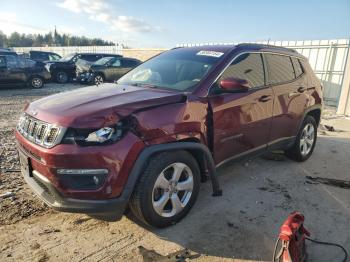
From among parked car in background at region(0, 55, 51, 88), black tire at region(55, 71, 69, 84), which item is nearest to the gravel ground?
parked car in background at region(0, 55, 51, 88)

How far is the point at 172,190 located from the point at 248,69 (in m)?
1.88

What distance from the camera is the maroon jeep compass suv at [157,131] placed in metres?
2.65

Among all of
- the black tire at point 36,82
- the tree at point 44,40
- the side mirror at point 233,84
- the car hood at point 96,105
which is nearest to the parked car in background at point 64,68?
the black tire at point 36,82

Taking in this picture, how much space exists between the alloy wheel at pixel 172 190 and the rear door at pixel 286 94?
1756 millimetres

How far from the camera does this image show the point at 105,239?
3.08 m

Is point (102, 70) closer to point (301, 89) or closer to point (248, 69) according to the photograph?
point (301, 89)

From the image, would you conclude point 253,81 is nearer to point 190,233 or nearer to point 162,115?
point 162,115

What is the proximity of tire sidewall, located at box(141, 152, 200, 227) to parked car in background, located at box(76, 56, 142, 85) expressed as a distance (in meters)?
13.3

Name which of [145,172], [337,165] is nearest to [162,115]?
[145,172]

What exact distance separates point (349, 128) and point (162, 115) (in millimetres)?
7203

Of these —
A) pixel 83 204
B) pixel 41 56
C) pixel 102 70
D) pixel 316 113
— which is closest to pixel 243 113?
pixel 83 204

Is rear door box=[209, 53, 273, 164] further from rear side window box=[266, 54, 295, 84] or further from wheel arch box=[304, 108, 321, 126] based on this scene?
wheel arch box=[304, 108, 321, 126]

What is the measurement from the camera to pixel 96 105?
2.88 metres

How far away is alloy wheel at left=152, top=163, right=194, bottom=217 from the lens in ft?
10.1
